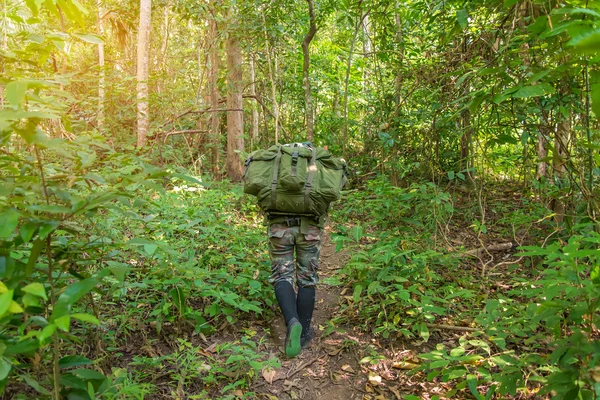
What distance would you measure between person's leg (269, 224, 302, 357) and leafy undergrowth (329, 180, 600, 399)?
68 centimetres

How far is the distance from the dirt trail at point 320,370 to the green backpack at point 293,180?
1.22 m

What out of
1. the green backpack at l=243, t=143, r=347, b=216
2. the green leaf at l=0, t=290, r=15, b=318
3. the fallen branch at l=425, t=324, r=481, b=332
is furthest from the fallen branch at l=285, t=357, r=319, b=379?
the green leaf at l=0, t=290, r=15, b=318

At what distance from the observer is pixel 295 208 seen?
3.61 meters

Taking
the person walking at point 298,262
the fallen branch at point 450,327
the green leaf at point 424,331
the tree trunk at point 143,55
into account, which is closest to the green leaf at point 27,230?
the person walking at point 298,262

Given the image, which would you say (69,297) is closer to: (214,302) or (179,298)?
(179,298)

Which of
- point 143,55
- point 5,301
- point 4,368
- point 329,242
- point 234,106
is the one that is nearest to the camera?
point 5,301

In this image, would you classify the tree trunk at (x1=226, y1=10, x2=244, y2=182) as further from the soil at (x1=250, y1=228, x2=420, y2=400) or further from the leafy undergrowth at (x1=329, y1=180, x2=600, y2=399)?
the soil at (x1=250, y1=228, x2=420, y2=400)

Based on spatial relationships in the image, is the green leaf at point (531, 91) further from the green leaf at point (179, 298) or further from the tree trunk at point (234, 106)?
the tree trunk at point (234, 106)

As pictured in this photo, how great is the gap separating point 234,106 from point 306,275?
5.79 metres

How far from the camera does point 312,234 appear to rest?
380 centimetres

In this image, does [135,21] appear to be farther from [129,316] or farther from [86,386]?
[86,386]

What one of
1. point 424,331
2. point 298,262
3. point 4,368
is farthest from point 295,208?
point 4,368

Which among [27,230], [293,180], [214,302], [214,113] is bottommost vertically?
[214,302]

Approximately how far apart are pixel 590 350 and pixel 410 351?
1868 mm
